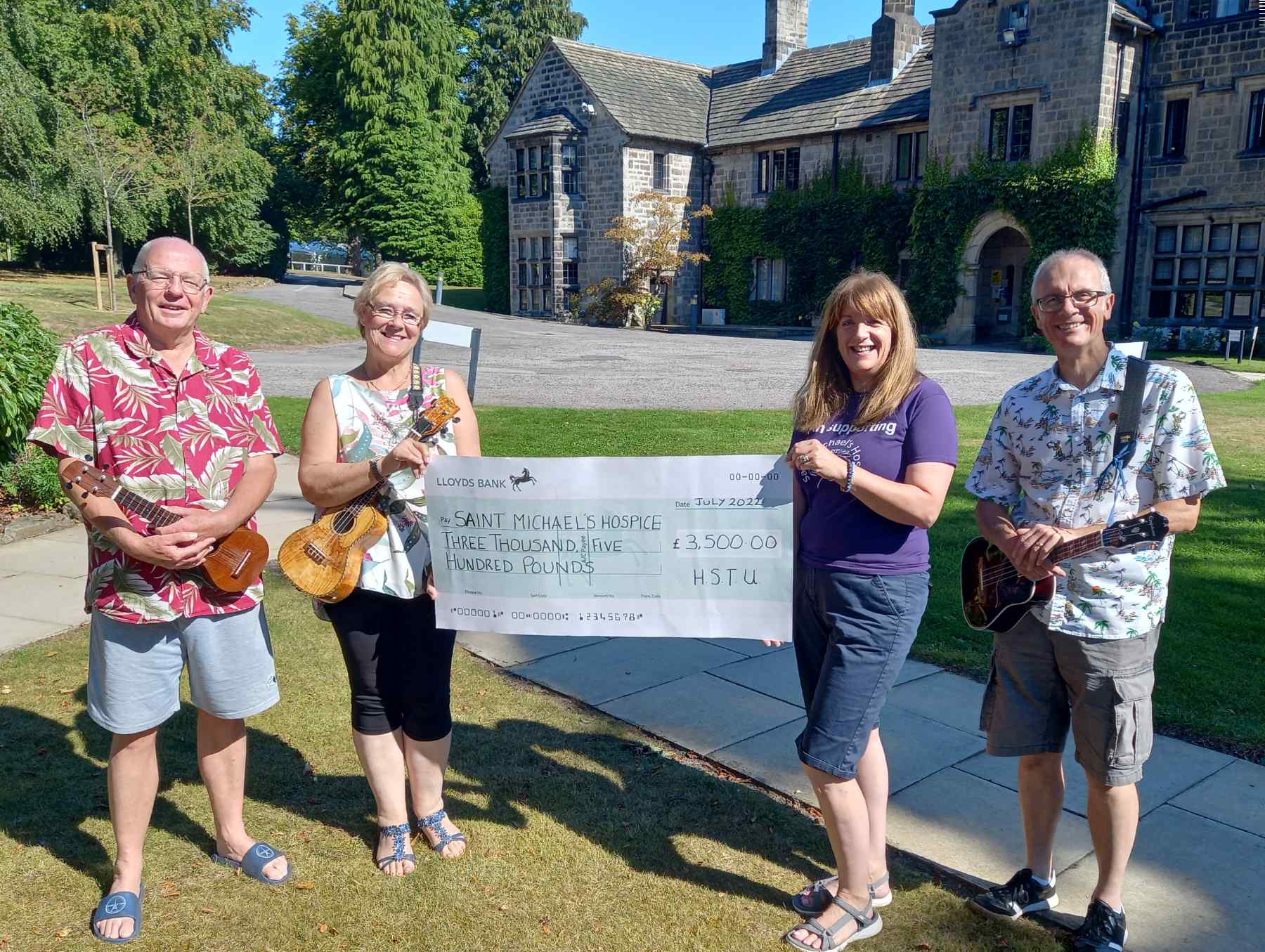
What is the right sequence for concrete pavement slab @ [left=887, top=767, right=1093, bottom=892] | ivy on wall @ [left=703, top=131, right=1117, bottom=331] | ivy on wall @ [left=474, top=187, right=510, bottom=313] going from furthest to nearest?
1. ivy on wall @ [left=474, top=187, right=510, bottom=313]
2. ivy on wall @ [left=703, top=131, right=1117, bottom=331]
3. concrete pavement slab @ [left=887, top=767, right=1093, bottom=892]

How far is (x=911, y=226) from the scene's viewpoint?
3158cm

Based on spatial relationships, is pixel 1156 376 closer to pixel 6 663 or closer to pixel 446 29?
pixel 6 663

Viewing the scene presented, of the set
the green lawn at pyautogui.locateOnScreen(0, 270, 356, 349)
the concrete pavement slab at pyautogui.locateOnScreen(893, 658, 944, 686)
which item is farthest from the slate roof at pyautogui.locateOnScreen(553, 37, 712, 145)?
the concrete pavement slab at pyautogui.locateOnScreen(893, 658, 944, 686)

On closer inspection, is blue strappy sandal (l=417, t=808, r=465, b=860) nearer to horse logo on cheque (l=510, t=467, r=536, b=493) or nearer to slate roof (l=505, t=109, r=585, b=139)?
horse logo on cheque (l=510, t=467, r=536, b=493)

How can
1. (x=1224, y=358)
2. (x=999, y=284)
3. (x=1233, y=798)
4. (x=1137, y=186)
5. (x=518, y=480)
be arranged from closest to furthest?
(x=518, y=480)
(x=1233, y=798)
(x=1224, y=358)
(x=1137, y=186)
(x=999, y=284)

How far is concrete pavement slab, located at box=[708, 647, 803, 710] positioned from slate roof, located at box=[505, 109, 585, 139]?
114ft

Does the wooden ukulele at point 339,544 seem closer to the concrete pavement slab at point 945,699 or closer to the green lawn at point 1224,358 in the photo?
the concrete pavement slab at point 945,699

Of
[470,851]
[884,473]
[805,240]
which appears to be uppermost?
[805,240]

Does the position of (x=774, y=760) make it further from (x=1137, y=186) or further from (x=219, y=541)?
(x=1137, y=186)

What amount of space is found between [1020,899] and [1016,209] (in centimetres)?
2875

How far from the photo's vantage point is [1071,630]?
2.95 metres

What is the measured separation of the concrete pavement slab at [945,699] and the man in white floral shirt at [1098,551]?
1.64 metres

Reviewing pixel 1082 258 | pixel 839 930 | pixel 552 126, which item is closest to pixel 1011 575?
pixel 1082 258

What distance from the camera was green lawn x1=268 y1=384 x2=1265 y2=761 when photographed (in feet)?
16.5
